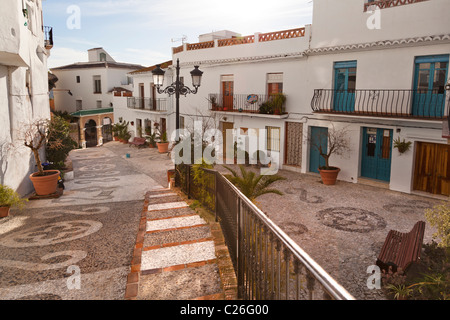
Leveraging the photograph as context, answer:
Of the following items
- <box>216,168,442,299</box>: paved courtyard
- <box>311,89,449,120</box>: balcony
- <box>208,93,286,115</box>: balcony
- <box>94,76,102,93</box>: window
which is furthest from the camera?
<box>94,76,102,93</box>: window

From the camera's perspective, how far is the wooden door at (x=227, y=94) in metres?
20.1

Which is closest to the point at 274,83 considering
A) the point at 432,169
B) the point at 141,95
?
the point at 432,169

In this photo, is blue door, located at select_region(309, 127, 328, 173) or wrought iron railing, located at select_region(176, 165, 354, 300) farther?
blue door, located at select_region(309, 127, 328, 173)

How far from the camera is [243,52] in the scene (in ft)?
62.1

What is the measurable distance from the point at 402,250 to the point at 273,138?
1214 centimetres

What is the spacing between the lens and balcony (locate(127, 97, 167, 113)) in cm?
2600

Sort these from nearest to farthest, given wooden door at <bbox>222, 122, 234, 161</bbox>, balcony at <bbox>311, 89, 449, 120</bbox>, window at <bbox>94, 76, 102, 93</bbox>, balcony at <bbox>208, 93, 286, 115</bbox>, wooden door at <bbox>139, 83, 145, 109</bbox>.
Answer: balcony at <bbox>311, 89, 449, 120</bbox>, balcony at <bbox>208, 93, 286, 115</bbox>, wooden door at <bbox>222, 122, 234, 161</bbox>, wooden door at <bbox>139, 83, 145, 109</bbox>, window at <bbox>94, 76, 102, 93</bbox>

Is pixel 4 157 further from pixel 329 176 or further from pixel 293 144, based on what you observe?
pixel 293 144

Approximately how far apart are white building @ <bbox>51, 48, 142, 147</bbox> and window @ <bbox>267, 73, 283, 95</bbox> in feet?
71.6

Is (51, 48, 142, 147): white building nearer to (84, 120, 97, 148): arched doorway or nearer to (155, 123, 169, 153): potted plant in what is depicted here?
(84, 120, 97, 148): arched doorway

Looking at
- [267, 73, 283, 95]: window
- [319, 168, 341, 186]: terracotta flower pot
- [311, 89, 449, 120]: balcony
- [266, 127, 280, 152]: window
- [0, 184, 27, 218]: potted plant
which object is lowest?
[319, 168, 341, 186]: terracotta flower pot

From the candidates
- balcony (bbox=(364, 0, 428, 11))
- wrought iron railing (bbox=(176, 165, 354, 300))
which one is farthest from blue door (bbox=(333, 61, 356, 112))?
wrought iron railing (bbox=(176, 165, 354, 300))

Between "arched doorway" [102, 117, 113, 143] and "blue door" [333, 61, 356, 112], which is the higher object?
"blue door" [333, 61, 356, 112]

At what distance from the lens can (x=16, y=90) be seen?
1139 cm
